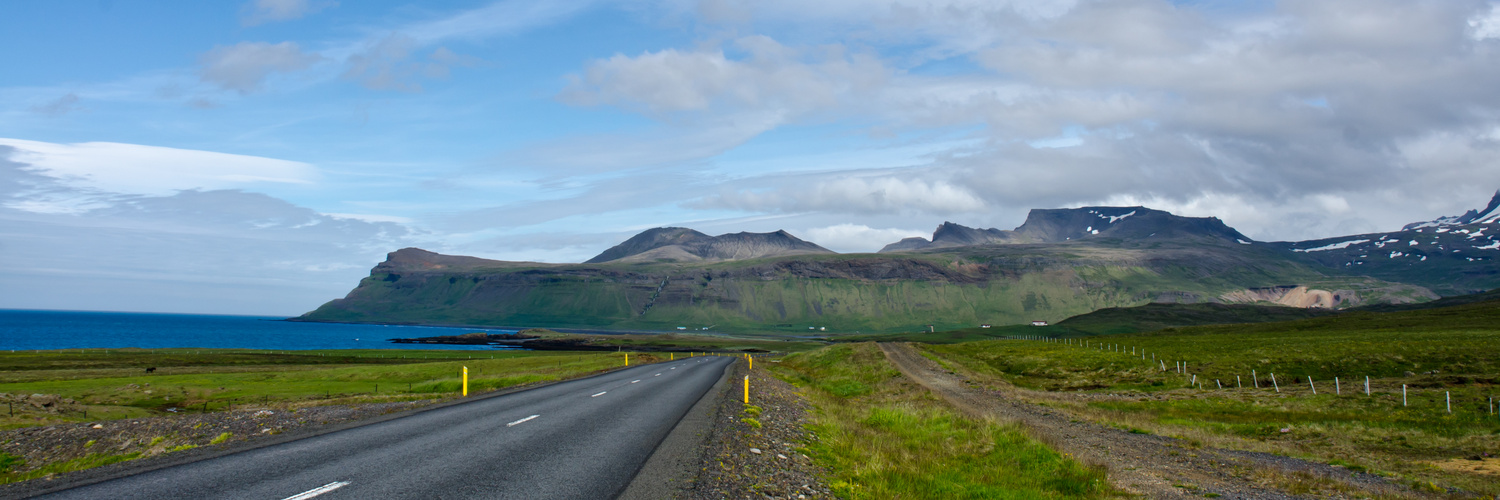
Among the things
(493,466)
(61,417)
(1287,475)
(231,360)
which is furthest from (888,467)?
(231,360)

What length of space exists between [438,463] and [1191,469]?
19262 mm

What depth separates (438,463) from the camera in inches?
516

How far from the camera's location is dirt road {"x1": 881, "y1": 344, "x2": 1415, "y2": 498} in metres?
17.7

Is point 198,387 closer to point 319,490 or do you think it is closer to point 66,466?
point 66,466

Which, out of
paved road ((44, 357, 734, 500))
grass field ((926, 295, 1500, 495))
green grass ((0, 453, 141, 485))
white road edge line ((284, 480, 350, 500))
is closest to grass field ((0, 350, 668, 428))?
paved road ((44, 357, 734, 500))

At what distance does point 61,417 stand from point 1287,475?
140 feet

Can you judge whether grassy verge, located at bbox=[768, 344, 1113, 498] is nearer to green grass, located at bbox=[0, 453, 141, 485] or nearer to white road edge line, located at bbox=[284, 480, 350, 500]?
white road edge line, located at bbox=[284, 480, 350, 500]

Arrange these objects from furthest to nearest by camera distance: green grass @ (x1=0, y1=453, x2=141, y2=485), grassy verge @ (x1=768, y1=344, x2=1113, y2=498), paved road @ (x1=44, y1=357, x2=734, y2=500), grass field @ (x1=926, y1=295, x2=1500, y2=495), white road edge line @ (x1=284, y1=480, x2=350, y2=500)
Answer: grass field @ (x1=926, y1=295, x2=1500, y2=495), grassy verge @ (x1=768, y1=344, x2=1113, y2=498), green grass @ (x1=0, y1=453, x2=141, y2=485), paved road @ (x1=44, y1=357, x2=734, y2=500), white road edge line @ (x1=284, y1=480, x2=350, y2=500)

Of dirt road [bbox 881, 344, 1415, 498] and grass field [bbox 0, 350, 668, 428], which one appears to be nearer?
dirt road [bbox 881, 344, 1415, 498]

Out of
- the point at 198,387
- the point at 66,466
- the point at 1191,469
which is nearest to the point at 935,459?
the point at 1191,469

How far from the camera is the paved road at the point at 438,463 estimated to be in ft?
35.1

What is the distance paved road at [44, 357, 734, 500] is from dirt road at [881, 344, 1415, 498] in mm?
11752

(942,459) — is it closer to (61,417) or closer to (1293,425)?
(1293,425)

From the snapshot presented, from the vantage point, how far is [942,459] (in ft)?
60.7
